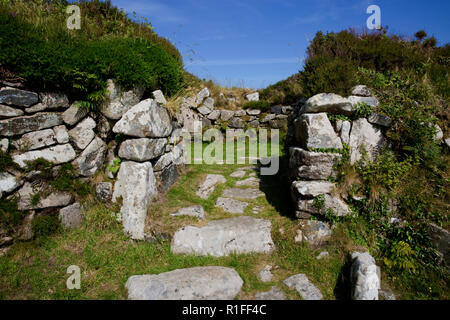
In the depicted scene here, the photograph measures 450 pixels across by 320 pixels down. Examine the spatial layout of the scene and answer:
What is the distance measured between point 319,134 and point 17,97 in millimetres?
5381

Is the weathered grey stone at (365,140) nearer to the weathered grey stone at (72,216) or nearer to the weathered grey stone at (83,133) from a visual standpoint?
the weathered grey stone at (83,133)

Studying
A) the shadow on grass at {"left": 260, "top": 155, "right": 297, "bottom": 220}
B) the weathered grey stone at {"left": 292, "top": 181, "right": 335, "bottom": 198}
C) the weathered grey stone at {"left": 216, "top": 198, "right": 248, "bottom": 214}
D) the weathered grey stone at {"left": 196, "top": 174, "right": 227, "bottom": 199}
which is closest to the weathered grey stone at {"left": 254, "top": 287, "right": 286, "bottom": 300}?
the shadow on grass at {"left": 260, "top": 155, "right": 297, "bottom": 220}

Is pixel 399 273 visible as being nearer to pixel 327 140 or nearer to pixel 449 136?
pixel 327 140

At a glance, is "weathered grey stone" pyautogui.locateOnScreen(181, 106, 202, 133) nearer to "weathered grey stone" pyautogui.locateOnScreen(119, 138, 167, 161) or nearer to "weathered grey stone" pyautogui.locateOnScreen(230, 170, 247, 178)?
"weathered grey stone" pyautogui.locateOnScreen(230, 170, 247, 178)

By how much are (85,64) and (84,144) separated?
1.48m

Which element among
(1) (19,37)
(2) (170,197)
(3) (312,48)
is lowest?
(2) (170,197)

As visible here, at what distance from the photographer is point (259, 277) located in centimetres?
385

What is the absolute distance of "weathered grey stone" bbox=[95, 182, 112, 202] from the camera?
470 cm

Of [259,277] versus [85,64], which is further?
[85,64]

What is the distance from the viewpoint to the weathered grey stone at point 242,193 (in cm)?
598

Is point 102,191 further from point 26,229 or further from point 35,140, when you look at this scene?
point 35,140

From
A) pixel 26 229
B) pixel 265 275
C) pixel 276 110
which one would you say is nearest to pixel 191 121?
pixel 276 110
